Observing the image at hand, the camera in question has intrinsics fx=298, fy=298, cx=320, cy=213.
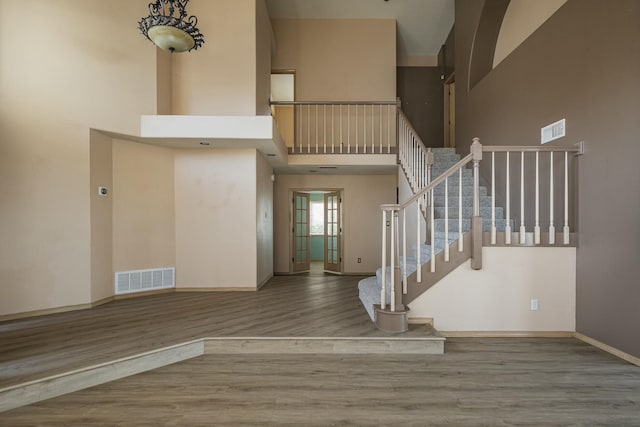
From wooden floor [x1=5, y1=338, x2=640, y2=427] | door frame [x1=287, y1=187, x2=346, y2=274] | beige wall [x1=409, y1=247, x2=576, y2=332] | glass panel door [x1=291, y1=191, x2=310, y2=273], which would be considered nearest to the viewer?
wooden floor [x1=5, y1=338, x2=640, y2=427]

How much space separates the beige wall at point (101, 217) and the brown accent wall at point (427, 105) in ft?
21.0

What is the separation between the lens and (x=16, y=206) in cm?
364

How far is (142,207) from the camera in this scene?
470 cm

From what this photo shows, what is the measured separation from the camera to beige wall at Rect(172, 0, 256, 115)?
4762 mm

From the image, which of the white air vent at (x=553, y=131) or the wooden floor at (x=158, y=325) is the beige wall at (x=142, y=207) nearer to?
the wooden floor at (x=158, y=325)

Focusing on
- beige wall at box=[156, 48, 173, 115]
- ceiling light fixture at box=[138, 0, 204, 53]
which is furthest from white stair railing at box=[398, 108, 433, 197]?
beige wall at box=[156, 48, 173, 115]

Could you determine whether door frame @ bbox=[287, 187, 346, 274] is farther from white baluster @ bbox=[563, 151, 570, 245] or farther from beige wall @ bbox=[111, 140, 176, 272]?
white baluster @ bbox=[563, 151, 570, 245]

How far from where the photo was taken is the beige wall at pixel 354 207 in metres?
7.15

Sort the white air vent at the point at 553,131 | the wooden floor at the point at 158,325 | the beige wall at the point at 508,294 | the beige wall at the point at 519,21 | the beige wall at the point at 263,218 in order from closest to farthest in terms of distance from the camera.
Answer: the wooden floor at the point at 158,325, the beige wall at the point at 508,294, the white air vent at the point at 553,131, the beige wall at the point at 519,21, the beige wall at the point at 263,218

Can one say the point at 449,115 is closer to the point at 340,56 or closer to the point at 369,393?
the point at 340,56

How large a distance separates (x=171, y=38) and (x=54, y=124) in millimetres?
2117

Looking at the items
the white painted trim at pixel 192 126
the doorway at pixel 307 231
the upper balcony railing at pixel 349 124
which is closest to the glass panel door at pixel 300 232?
the doorway at pixel 307 231

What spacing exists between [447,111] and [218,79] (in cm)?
552

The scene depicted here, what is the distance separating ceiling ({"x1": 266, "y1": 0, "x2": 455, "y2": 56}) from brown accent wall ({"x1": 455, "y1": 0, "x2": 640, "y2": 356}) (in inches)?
130
